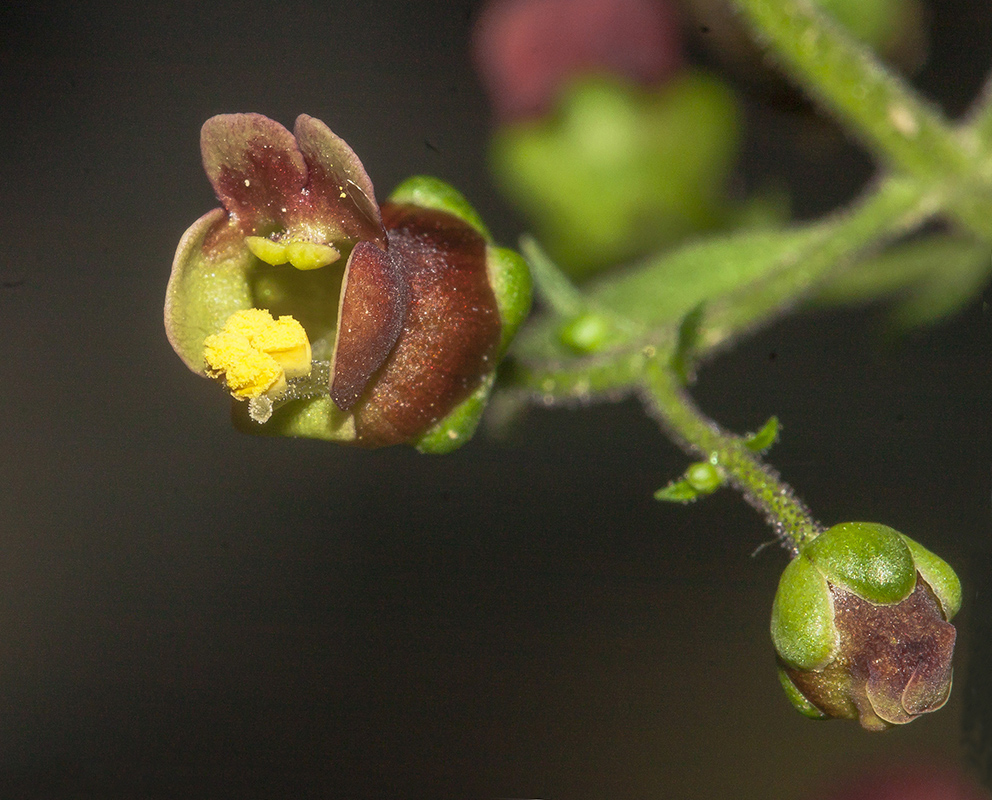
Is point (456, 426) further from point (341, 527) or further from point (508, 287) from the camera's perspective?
point (341, 527)

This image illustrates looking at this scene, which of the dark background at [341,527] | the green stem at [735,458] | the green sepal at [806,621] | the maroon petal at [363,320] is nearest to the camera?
the maroon petal at [363,320]

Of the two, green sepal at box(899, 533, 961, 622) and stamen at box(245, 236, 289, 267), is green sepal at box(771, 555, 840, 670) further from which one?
stamen at box(245, 236, 289, 267)

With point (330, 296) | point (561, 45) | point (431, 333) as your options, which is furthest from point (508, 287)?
point (561, 45)

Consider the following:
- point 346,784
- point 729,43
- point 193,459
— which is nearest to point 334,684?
point 346,784

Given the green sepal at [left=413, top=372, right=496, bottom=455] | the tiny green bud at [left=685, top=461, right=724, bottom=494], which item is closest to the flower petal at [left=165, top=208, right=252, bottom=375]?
the green sepal at [left=413, top=372, right=496, bottom=455]

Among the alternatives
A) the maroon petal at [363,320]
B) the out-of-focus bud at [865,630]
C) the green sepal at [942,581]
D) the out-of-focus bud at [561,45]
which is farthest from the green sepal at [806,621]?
the out-of-focus bud at [561,45]

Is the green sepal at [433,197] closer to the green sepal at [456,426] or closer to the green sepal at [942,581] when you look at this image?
the green sepal at [456,426]

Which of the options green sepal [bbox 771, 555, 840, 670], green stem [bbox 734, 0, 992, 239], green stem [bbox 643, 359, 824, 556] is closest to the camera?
green sepal [bbox 771, 555, 840, 670]
